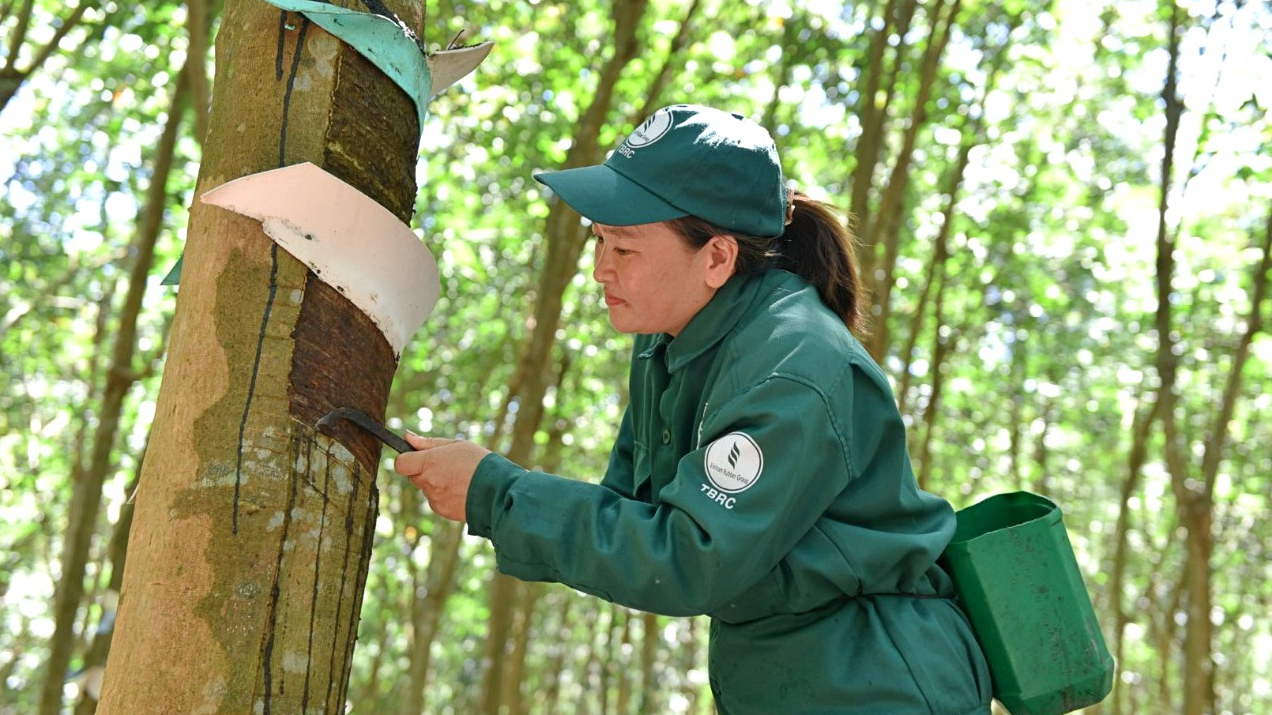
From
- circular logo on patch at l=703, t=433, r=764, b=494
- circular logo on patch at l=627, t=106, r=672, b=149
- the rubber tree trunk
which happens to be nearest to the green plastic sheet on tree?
the rubber tree trunk

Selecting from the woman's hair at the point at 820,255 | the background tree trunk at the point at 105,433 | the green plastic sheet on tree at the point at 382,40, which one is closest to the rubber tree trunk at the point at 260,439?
the green plastic sheet on tree at the point at 382,40

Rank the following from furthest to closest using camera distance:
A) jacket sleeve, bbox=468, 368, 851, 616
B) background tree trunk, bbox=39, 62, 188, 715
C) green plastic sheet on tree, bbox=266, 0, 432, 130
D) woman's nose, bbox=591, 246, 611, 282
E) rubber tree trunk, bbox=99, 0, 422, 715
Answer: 1. background tree trunk, bbox=39, 62, 188, 715
2. woman's nose, bbox=591, 246, 611, 282
3. green plastic sheet on tree, bbox=266, 0, 432, 130
4. jacket sleeve, bbox=468, 368, 851, 616
5. rubber tree trunk, bbox=99, 0, 422, 715

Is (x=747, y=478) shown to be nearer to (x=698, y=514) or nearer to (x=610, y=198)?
(x=698, y=514)

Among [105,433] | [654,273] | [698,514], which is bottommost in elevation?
[698,514]

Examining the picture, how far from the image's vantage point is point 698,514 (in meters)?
1.71

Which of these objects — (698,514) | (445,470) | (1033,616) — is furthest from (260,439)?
(1033,616)

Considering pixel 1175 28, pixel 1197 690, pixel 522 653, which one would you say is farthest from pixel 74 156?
pixel 1197 690

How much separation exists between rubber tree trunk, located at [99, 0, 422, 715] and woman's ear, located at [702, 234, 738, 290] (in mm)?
553

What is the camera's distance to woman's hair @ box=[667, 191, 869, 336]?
2.14 meters

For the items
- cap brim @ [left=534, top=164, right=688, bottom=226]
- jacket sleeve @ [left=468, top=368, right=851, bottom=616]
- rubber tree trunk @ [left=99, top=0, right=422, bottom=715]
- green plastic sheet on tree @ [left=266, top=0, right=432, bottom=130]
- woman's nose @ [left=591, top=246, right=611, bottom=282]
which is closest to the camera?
rubber tree trunk @ [left=99, top=0, right=422, bottom=715]

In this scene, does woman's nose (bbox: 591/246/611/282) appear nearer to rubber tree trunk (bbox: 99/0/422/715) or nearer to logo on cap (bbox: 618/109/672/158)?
logo on cap (bbox: 618/109/672/158)

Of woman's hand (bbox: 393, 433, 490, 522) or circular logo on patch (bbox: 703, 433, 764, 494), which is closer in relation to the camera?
circular logo on patch (bbox: 703, 433, 764, 494)

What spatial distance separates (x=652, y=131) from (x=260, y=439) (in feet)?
2.82

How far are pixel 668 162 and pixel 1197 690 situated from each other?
7.25m
